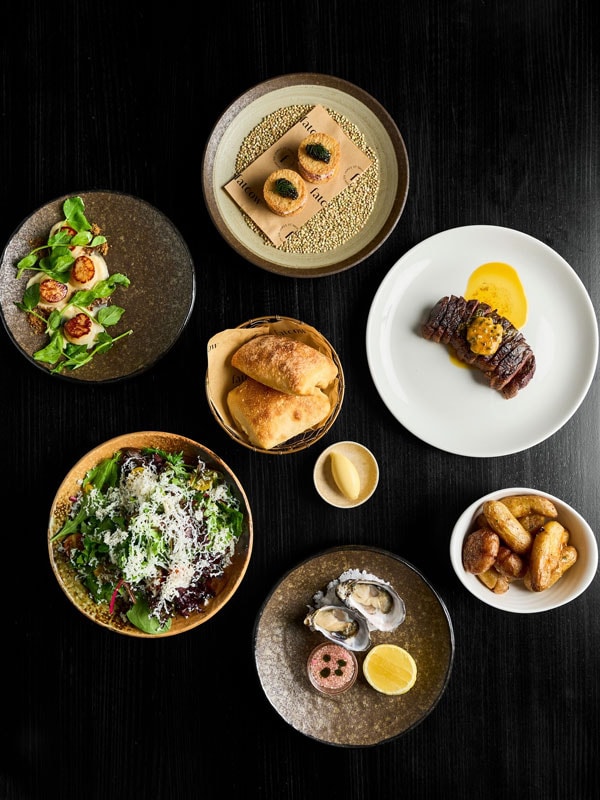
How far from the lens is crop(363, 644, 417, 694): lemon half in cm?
253

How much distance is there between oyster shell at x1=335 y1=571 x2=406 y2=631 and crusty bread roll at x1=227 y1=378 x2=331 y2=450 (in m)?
0.61

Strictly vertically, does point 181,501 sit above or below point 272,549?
above

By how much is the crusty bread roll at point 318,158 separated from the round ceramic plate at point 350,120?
0.16 metres

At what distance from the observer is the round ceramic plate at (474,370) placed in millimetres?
2617

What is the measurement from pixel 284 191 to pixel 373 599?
1.61m

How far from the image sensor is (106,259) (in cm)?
258

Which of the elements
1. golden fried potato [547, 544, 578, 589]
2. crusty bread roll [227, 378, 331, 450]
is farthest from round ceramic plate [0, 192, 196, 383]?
golden fried potato [547, 544, 578, 589]

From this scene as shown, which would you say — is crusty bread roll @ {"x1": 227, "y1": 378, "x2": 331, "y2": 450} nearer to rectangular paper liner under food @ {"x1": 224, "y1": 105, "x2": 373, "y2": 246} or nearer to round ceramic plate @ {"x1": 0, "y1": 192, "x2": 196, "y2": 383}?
round ceramic plate @ {"x1": 0, "y1": 192, "x2": 196, "y2": 383}

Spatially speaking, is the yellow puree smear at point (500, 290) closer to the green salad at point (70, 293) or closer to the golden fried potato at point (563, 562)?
the golden fried potato at point (563, 562)

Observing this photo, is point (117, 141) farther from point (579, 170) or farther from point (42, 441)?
point (579, 170)

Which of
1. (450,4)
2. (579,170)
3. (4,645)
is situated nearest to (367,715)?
(4,645)

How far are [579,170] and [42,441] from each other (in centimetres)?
247

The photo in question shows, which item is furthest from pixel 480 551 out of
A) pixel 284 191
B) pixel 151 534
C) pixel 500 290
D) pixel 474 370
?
pixel 284 191

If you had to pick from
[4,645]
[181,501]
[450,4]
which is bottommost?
[4,645]
